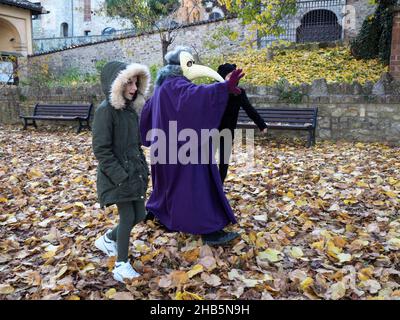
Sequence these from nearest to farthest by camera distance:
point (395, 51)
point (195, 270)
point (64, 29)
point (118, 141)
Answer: point (118, 141)
point (195, 270)
point (395, 51)
point (64, 29)

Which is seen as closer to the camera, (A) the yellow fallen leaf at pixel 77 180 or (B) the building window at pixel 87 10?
(A) the yellow fallen leaf at pixel 77 180

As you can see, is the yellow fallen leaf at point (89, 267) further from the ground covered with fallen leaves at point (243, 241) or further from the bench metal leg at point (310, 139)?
the bench metal leg at point (310, 139)

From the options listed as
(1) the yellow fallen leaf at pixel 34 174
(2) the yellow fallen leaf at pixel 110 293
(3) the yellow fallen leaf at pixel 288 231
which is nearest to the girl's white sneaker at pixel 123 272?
(2) the yellow fallen leaf at pixel 110 293

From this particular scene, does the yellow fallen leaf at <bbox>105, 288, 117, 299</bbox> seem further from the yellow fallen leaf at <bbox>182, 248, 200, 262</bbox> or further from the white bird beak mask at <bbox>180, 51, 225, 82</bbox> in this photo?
the white bird beak mask at <bbox>180, 51, 225, 82</bbox>

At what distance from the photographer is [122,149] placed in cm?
278

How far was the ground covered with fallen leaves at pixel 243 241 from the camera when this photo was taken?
2.79 metres

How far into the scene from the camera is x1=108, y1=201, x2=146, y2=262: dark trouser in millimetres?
2846

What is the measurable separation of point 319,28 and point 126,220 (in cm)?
1791

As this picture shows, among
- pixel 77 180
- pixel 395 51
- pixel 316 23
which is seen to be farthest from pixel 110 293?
pixel 316 23

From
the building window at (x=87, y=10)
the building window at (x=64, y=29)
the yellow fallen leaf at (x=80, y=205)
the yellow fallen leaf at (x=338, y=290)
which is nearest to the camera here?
the yellow fallen leaf at (x=338, y=290)

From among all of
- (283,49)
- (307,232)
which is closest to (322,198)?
(307,232)

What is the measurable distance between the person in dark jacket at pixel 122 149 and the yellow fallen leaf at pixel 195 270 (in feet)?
Result: 1.33

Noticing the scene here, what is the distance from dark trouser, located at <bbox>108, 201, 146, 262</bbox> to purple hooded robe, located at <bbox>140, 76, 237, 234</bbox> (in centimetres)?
43

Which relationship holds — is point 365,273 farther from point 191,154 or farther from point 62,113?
point 62,113
